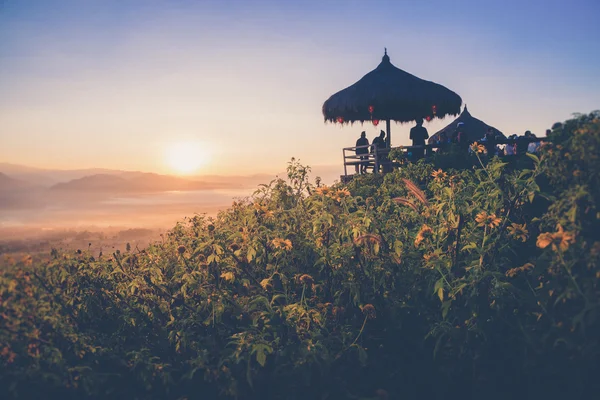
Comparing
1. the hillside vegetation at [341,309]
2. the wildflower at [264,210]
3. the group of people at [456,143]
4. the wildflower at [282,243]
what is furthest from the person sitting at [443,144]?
the wildflower at [282,243]

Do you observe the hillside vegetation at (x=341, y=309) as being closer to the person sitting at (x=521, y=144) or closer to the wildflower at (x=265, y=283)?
the wildflower at (x=265, y=283)

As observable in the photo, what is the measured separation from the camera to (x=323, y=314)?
4.05 meters

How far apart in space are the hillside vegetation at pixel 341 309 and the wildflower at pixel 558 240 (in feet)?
0.05

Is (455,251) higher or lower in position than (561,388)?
higher

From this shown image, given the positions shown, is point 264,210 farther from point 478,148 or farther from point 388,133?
point 388,133

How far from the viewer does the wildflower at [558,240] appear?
2.96m

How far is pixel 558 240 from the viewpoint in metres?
3.04

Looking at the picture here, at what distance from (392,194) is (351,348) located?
170 inches

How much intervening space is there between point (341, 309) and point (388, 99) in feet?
35.9

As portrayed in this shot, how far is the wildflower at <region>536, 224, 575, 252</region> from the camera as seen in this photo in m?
2.96

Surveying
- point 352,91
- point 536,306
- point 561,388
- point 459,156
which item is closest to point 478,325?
point 536,306

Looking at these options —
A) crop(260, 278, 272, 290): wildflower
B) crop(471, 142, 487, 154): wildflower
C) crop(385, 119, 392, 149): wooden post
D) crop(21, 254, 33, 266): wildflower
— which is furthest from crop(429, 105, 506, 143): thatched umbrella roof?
crop(21, 254, 33, 266): wildflower

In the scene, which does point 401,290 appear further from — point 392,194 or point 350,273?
point 392,194

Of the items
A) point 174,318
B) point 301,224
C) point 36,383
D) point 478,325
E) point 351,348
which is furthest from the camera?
point 301,224
